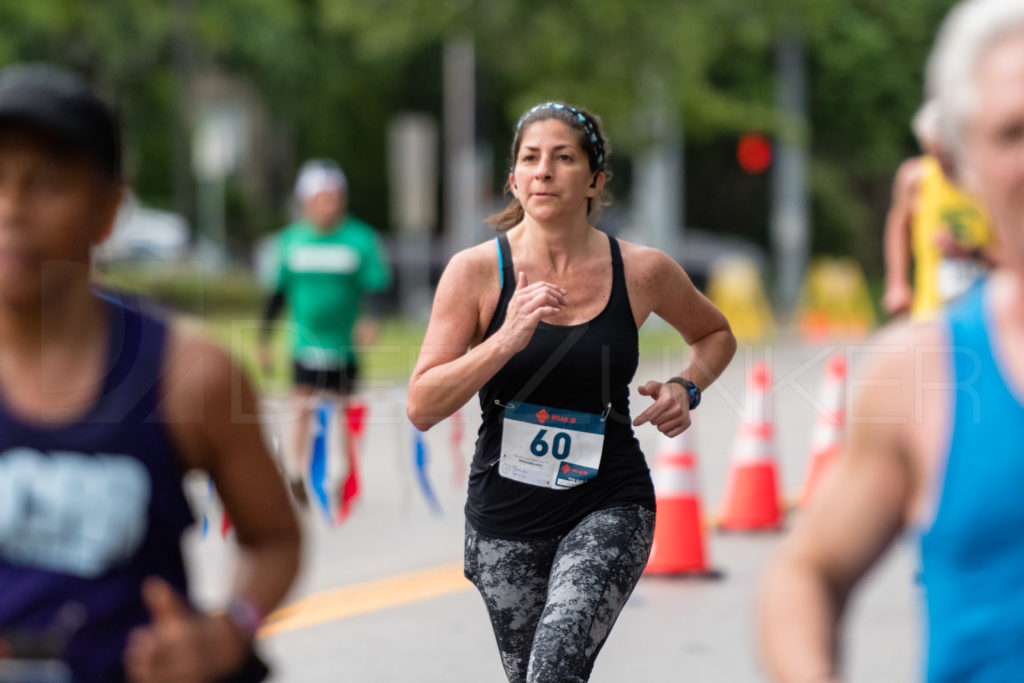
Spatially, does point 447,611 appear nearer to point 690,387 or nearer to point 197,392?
point 690,387

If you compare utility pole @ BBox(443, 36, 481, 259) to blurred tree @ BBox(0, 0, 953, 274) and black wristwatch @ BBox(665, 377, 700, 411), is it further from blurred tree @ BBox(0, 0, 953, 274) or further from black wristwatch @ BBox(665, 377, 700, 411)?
black wristwatch @ BBox(665, 377, 700, 411)

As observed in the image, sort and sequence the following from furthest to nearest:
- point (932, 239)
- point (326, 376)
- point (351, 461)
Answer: point (326, 376), point (351, 461), point (932, 239)

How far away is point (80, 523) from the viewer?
226cm

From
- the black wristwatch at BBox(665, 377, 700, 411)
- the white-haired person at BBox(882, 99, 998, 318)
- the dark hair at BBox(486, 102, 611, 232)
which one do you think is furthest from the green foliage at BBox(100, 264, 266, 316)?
the black wristwatch at BBox(665, 377, 700, 411)

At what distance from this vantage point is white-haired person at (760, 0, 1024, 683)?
6.08 feet

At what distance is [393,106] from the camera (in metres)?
43.2

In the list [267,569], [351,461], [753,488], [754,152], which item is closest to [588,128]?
[267,569]

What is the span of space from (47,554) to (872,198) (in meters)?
49.8

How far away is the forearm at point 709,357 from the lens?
4.76 metres

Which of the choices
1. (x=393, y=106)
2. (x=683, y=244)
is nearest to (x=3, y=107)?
(x=683, y=244)

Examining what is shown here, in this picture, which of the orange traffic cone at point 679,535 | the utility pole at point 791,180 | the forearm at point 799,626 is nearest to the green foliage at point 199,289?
the utility pole at point 791,180

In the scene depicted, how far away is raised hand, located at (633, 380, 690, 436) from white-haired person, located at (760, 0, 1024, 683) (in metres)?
2.36

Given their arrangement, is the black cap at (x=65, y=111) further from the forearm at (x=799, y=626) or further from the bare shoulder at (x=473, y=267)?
the bare shoulder at (x=473, y=267)

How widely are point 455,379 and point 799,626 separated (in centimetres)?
222
